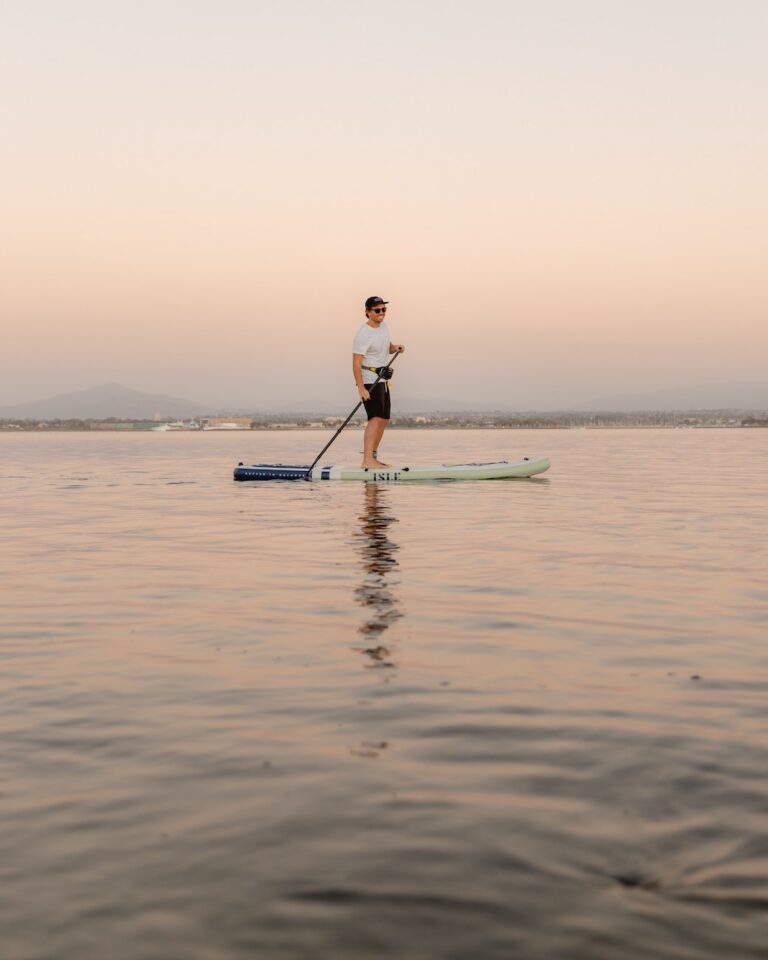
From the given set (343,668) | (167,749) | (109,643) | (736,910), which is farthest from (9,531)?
(736,910)

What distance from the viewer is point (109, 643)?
7.46 m

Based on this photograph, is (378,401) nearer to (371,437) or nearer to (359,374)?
(359,374)

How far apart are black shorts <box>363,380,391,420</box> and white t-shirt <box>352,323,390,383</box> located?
182mm

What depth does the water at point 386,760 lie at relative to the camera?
3.30m

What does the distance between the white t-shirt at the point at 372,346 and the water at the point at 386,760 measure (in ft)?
34.1

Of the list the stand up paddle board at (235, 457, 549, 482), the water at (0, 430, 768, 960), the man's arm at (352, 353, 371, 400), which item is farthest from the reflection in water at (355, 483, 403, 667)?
the stand up paddle board at (235, 457, 549, 482)

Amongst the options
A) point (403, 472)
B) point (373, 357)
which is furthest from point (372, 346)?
point (403, 472)

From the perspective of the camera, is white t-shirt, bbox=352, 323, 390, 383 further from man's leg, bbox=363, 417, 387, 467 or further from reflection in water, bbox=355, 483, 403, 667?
reflection in water, bbox=355, 483, 403, 667

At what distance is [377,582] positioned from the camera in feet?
32.9

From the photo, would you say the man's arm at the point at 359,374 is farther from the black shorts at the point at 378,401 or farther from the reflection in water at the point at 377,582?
the reflection in water at the point at 377,582

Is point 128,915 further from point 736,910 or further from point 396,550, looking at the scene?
point 396,550

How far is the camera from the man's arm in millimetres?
21000

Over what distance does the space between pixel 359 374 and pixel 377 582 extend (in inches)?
456

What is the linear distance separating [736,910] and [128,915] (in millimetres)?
1744
